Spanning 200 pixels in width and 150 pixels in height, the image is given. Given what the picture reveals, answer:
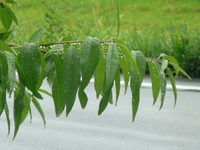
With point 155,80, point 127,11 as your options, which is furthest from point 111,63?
point 127,11

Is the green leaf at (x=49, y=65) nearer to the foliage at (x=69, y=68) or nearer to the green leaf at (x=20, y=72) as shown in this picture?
the foliage at (x=69, y=68)

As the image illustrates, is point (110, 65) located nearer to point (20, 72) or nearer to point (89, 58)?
point (89, 58)

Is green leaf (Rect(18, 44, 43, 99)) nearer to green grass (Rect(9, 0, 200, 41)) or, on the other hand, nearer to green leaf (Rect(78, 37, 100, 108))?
green leaf (Rect(78, 37, 100, 108))

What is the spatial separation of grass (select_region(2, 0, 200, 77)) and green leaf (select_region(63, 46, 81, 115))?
8.83 metres

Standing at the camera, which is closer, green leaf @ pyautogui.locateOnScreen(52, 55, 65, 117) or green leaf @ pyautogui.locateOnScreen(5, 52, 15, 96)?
green leaf @ pyautogui.locateOnScreen(5, 52, 15, 96)

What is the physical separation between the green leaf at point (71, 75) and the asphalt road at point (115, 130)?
4.28 m

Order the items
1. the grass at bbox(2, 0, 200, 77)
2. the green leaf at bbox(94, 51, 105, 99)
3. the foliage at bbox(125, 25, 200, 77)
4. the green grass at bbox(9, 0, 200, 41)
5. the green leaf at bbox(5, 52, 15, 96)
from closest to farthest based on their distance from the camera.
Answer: the green leaf at bbox(5, 52, 15, 96)
the green leaf at bbox(94, 51, 105, 99)
the foliage at bbox(125, 25, 200, 77)
the grass at bbox(2, 0, 200, 77)
the green grass at bbox(9, 0, 200, 41)

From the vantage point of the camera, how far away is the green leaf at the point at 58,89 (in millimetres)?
1698

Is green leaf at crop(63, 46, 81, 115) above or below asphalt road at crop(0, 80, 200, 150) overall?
above

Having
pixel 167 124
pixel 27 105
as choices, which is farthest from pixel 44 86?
pixel 27 105

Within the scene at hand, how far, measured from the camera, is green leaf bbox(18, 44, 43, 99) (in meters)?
Result: 1.56

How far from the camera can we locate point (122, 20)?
19.2 meters

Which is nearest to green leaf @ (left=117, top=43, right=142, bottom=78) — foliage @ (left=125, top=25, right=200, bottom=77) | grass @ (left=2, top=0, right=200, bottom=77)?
foliage @ (left=125, top=25, right=200, bottom=77)

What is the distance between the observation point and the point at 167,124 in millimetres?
6863
